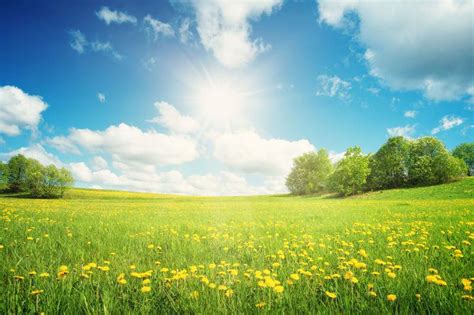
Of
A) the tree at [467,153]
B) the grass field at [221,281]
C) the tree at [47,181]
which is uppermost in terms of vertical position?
the tree at [467,153]

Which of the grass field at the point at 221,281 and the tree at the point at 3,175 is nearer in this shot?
the grass field at the point at 221,281

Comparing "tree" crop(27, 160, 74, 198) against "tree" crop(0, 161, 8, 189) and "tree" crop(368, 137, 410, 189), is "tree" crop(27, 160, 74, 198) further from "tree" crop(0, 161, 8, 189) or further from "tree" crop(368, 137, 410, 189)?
"tree" crop(368, 137, 410, 189)

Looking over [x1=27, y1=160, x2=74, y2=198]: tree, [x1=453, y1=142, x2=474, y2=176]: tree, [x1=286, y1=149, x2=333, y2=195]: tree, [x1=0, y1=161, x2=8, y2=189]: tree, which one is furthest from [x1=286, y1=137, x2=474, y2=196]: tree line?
[x1=0, y1=161, x2=8, y2=189]: tree

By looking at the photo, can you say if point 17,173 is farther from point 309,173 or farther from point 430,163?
point 430,163

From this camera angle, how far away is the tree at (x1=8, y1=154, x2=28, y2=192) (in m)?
68.2

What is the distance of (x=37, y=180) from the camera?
199 ft

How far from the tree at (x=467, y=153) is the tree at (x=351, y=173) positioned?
5528 cm

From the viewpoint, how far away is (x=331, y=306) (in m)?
2.48

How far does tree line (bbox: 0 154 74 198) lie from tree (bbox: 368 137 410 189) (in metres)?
80.0

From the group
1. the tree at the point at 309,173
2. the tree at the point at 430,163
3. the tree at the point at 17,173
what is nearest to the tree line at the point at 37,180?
the tree at the point at 17,173

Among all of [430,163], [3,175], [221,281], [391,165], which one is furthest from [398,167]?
[3,175]

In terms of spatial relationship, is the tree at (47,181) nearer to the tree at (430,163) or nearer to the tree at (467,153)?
the tree at (430,163)

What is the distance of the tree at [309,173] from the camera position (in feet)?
238

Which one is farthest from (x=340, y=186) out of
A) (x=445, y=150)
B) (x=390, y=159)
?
(x=445, y=150)
